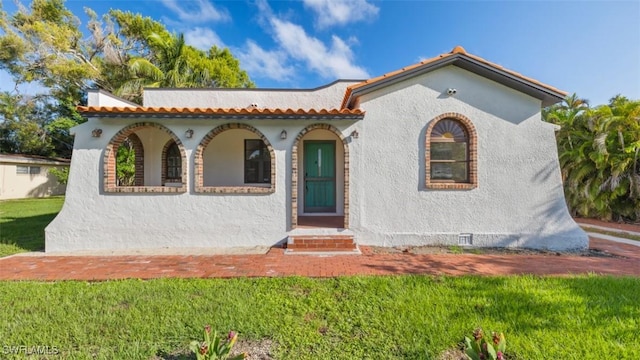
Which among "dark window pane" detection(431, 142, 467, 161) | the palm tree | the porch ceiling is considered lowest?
"dark window pane" detection(431, 142, 467, 161)

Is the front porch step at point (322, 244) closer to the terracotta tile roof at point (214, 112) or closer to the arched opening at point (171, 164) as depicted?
the terracotta tile roof at point (214, 112)

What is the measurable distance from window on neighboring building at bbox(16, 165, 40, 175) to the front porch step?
2987 centimetres

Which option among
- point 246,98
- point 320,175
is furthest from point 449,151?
point 246,98

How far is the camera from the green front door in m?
9.53

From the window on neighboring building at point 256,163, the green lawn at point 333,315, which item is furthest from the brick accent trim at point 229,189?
the green lawn at point 333,315

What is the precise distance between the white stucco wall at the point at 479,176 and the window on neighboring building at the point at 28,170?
3133 cm

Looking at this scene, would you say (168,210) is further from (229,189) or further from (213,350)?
(213,350)

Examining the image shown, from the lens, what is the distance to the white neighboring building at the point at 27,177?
21.9 metres

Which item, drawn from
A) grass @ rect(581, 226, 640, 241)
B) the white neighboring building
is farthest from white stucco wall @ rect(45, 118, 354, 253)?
the white neighboring building

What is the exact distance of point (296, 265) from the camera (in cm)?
596

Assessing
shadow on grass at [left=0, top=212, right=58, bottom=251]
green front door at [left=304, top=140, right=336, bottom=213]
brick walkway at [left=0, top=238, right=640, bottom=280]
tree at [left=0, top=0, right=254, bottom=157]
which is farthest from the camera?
tree at [left=0, top=0, right=254, bottom=157]

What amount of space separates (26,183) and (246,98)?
26558 mm

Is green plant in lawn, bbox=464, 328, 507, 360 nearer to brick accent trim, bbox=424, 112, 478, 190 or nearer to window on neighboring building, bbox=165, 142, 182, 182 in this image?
brick accent trim, bbox=424, 112, 478, 190

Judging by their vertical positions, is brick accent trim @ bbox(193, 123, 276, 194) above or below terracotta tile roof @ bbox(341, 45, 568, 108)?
below
